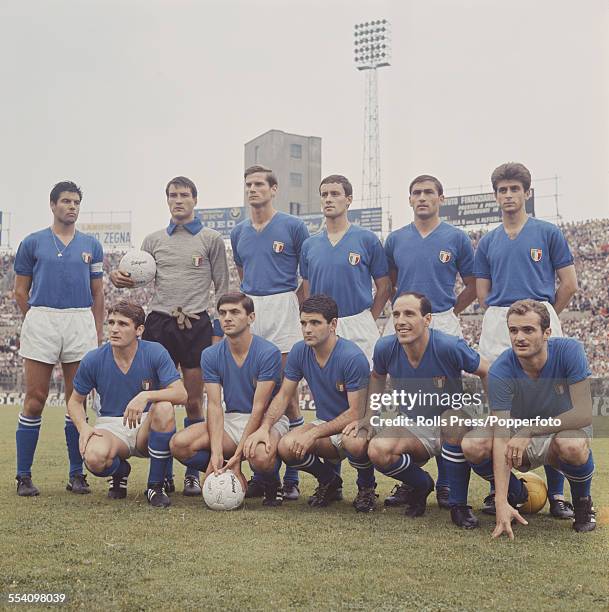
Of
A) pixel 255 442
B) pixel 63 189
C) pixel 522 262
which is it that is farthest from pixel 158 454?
pixel 522 262

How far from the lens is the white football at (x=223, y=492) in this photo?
15.4 ft

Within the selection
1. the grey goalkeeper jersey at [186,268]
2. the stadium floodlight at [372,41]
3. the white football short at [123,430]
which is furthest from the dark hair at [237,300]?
the stadium floodlight at [372,41]

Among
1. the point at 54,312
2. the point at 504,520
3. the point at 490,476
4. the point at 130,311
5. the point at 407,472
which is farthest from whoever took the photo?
the point at 54,312

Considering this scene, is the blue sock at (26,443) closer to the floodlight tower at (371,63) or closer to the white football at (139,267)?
the white football at (139,267)

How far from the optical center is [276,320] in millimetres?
5734

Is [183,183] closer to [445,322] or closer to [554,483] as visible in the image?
[445,322]

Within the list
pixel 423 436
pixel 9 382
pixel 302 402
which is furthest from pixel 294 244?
pixel 9 382

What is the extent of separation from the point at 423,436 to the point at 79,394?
7.48 feet

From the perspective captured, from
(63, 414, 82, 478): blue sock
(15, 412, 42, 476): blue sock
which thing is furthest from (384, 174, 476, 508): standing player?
(15, 412, 42, 476): blue sock

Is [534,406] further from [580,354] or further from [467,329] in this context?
[467,329]

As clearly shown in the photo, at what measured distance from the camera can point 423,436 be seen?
15.5ft

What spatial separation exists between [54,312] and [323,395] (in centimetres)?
209

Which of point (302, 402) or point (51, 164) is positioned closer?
point (51, 164)

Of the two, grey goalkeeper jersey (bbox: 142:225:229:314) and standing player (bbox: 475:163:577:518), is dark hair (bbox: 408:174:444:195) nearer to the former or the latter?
standing player (bbox: 475:163:577:518)
